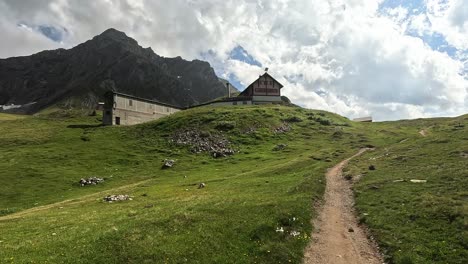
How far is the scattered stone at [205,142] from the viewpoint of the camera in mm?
91912

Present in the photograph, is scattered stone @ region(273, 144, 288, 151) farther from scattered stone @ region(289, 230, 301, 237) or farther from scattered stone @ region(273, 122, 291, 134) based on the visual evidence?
scattered stone @ region(289, 230, 301, 237)

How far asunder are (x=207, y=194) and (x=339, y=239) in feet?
66.4

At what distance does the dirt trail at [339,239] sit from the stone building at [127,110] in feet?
335

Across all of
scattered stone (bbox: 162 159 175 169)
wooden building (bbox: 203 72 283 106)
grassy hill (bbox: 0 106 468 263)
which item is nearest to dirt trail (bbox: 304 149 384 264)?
grassy hill (bbox: 0 106 468 263)

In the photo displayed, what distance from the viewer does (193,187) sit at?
5478 cm

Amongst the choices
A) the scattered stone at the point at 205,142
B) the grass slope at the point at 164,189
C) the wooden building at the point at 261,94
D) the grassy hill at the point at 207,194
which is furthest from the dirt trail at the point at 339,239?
the wooden building at the point at 261,94

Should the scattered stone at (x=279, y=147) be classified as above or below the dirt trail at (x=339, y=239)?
above

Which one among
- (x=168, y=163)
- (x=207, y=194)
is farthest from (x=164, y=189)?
(x=168, y=163)

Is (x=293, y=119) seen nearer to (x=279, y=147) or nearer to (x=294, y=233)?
(x=279, y=147)

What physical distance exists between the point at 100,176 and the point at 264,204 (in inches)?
1966

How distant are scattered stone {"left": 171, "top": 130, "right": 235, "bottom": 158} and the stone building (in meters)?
32.8

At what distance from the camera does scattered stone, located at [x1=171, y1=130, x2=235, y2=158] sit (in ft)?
302

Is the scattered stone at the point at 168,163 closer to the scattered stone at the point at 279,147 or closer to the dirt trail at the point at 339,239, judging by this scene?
the scattered stone at the point at 279,147

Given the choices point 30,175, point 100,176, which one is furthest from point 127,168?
point 30,175
